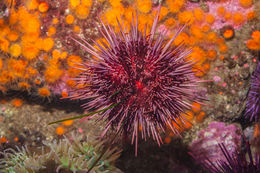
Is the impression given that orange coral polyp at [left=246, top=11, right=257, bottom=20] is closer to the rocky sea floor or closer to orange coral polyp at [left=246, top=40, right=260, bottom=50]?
the rocky sea floor

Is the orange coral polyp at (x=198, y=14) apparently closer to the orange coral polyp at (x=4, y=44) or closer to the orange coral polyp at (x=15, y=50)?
the orange coral polyp at (x=15, y=50)

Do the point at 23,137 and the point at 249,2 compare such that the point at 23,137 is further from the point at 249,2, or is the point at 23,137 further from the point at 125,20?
the point at 249,2

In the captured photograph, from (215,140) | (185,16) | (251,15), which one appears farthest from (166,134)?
(251,15)

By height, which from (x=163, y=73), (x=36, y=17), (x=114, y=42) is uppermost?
(x=36, y=17)

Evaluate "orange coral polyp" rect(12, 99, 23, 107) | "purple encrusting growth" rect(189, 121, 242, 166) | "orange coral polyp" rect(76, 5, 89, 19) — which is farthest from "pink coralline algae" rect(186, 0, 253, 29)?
"orange coral polyp" rect(12, 99, 23, 107)

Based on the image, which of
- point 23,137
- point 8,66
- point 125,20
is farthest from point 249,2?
point 23,137

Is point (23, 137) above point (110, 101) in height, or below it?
below
